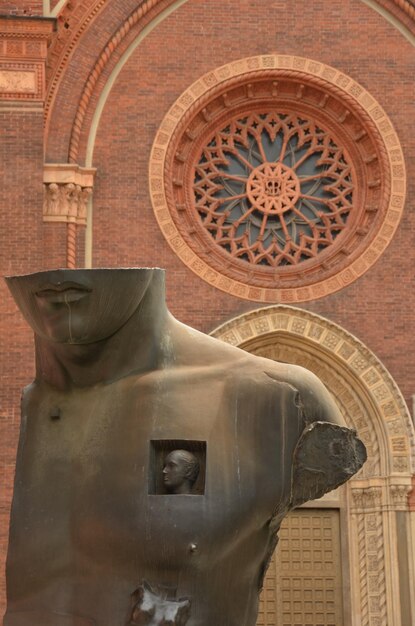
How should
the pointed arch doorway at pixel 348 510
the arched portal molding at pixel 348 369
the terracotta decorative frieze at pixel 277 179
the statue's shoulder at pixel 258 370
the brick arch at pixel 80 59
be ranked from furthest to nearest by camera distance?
1. the terracotta decorative frieze at pixel 277 179
2. the brick arch at pixel 80 59
3. the arched portal molding at pixel 348 369
4. the pointed arch doorway at pixel 348 510
5. the statue's shoulder at pixel 258 370

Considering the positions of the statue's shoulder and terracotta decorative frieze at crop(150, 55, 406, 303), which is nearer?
the statue's shoulder

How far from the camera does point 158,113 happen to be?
66.1 feet

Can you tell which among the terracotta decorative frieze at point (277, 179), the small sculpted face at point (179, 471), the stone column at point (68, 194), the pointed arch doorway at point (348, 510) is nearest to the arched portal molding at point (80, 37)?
the stone column at point (68, 194)

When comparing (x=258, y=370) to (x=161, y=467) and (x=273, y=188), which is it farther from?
(x=273, y=188)

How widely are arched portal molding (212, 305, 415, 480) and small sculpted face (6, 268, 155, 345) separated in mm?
15196

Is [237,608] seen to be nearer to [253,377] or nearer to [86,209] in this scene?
[253,377]

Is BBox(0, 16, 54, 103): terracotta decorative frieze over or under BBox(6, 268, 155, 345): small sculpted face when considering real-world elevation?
over

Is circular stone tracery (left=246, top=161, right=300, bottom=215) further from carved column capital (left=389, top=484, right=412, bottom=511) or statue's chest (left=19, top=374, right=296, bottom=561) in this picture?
statue's chest (left=19, top=374, right=296, bottom=561)

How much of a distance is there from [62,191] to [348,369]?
461cm

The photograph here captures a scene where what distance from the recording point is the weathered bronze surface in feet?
13.6

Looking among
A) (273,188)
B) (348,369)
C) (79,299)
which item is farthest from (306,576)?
(79,299)

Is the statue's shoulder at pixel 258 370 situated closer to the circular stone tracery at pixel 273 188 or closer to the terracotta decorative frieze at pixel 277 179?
the terracotta decorative frieze at pixel 277 179

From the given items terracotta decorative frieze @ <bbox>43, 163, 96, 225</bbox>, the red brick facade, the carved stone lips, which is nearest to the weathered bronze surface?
the carved stone lips

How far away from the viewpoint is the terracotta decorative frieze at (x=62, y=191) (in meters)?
19.5
